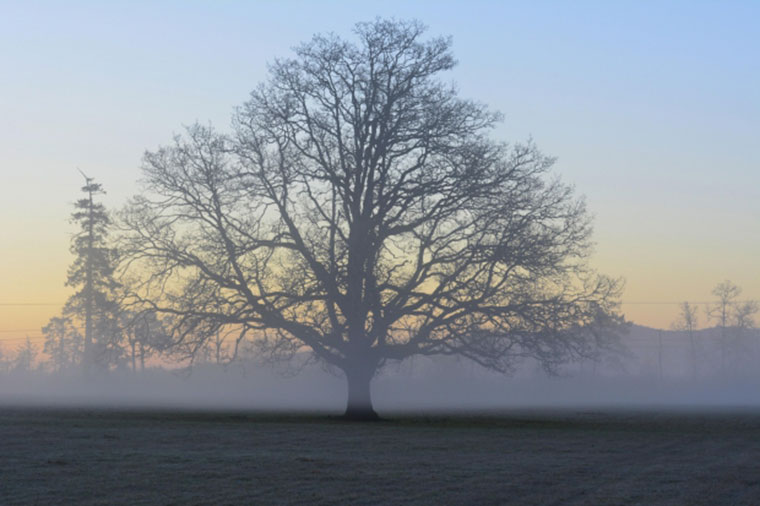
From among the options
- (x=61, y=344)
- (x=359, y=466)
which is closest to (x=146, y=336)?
(x=359, y=466)

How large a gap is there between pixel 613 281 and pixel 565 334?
A: 270cm

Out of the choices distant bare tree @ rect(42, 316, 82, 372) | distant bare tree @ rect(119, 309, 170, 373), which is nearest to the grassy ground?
distant bare tree @ rect(119, 309, 170, 373)

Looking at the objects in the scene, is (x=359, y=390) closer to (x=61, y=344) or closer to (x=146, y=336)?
(x=146, y=336)

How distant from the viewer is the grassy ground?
13.7 m

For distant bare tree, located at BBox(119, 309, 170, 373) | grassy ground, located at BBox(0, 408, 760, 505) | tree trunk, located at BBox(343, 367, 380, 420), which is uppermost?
distant bare tree, located at BBox(119, 309, 170, 373)

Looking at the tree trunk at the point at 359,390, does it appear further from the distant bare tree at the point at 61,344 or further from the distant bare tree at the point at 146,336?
the distant bare tree at the point at 61,344

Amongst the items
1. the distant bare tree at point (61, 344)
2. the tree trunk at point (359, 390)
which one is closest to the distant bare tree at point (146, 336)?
the tree trunk at point (359, 390)

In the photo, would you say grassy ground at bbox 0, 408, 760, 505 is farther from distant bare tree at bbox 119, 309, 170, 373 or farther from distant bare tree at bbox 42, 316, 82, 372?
distant bare tree at bbox 42, 316, 82, 372

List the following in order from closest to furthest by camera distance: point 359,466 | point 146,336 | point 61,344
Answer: point 359,466, point 146,336, point 61,344

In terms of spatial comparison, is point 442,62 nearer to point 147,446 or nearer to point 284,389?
point 147,446

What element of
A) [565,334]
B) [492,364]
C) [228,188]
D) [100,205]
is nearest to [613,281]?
[565,334]

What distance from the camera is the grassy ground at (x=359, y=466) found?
13656 millimetres

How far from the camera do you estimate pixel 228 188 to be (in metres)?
36.1

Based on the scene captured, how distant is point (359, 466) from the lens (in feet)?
57.0
